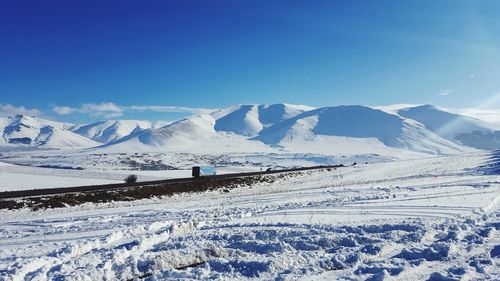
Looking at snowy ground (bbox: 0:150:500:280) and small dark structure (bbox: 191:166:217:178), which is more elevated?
small dark structure (bbox: 191:166:217:178)

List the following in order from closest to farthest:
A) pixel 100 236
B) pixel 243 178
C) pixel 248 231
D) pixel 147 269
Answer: pixel 147 269, pixel 248 231, pixel 100 236, pixel 243 178

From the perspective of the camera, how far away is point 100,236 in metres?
16.5

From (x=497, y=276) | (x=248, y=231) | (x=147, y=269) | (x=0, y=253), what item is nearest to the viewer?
(x=497, y=276)

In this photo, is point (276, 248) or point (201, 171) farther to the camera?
point (201, 171)

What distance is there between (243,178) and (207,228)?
37.1 metres

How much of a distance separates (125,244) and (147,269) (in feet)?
10.1

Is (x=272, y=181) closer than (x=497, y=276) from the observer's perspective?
No

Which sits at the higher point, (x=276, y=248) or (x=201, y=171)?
(x=201, y=171)

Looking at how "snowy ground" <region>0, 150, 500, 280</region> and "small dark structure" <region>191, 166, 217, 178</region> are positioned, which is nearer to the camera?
"snowy ground" <region>0, 150, 500, 280</region>

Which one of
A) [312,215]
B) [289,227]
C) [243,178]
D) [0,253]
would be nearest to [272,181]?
[243,178]

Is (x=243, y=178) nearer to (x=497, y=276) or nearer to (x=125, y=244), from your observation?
(x=125, y=244)

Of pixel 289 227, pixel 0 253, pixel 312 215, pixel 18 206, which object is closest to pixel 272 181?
pixel 18 206

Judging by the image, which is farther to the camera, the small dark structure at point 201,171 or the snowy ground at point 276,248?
the small dark structure at point 201,171

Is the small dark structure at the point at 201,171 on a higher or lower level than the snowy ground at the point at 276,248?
higher
